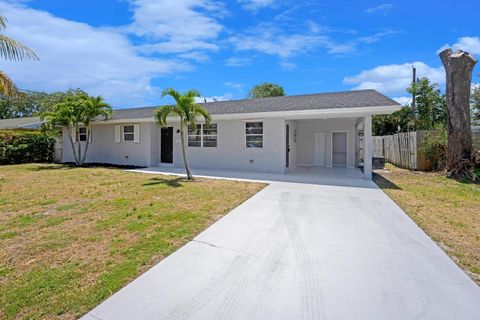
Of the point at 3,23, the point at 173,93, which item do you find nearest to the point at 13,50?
the point at 3,23

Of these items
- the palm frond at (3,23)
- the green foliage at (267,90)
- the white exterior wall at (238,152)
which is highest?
the green foliage at (267,90)

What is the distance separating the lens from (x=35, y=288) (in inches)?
112

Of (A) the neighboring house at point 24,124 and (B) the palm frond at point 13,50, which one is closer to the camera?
(B) the palm frond at point 13,50

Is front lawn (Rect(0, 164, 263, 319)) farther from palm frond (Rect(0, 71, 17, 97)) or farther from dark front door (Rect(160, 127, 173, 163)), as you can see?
dark front door (Rect(160, 127, 173, 163))

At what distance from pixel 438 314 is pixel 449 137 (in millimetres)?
12817

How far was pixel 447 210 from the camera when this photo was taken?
20.2 ft

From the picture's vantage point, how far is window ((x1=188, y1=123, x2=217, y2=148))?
535 inches

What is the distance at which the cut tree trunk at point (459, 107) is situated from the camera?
1187 cm

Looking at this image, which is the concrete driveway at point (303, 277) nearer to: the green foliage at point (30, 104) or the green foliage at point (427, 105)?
the green foliage at point (427, 105)

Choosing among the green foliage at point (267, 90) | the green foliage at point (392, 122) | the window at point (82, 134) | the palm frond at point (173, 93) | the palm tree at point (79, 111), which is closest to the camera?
the palm frond at point (173, 93)

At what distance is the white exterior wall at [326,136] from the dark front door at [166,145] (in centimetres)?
737

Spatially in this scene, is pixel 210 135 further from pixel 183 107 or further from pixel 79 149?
pixel 79 149

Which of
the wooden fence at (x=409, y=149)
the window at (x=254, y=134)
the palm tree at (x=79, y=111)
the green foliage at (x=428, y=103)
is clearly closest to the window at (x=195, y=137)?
the window at (x=254, y=134)

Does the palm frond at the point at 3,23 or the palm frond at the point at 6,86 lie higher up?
the palm frond at the point at 3,23
